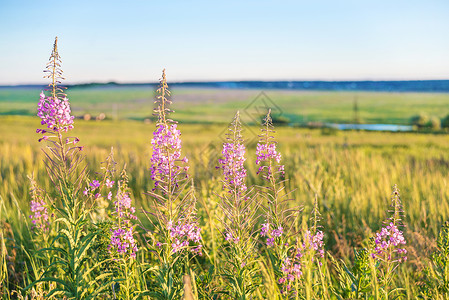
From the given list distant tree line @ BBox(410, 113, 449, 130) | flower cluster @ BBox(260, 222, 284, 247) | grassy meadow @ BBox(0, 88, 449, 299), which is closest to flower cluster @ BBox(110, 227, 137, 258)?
grassy meadow @ BBox(0, 88, 449, 299)

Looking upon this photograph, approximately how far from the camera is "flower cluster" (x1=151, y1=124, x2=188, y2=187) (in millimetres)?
2309

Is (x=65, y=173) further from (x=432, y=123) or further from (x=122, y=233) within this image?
(x=432, y=123)

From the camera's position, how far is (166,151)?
2396 millimetres

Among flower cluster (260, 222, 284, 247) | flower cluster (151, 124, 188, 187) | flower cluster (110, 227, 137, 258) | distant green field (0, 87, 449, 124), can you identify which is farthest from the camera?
distant green field (0, 87, 449, 124)

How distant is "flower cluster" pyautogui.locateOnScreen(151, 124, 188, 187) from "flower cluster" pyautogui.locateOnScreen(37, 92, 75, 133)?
57 cm

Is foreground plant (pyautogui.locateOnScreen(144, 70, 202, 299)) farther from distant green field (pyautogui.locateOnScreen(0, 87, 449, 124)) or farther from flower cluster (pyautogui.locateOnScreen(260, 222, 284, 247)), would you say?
distant green field (pyautogui.locateOnScreen(0, 87, 449, 124))

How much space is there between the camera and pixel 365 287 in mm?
2713

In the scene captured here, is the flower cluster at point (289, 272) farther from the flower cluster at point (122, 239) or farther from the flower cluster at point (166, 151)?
the flower cluster at point (122, 239)

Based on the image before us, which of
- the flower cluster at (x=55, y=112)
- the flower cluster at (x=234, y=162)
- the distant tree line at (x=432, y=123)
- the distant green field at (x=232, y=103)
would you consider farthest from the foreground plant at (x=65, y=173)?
the distant green field at (x=232, y=103)

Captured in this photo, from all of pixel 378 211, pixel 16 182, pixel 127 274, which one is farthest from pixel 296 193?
pixel 16 182

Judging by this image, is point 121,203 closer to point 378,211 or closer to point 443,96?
point 378,211

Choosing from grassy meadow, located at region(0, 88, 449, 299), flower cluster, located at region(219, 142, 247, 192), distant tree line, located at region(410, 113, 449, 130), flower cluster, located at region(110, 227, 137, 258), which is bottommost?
distant tree line, located at region(410, 113, 449, 130)

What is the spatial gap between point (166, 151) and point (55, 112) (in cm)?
74

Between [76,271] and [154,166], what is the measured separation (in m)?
0.87
